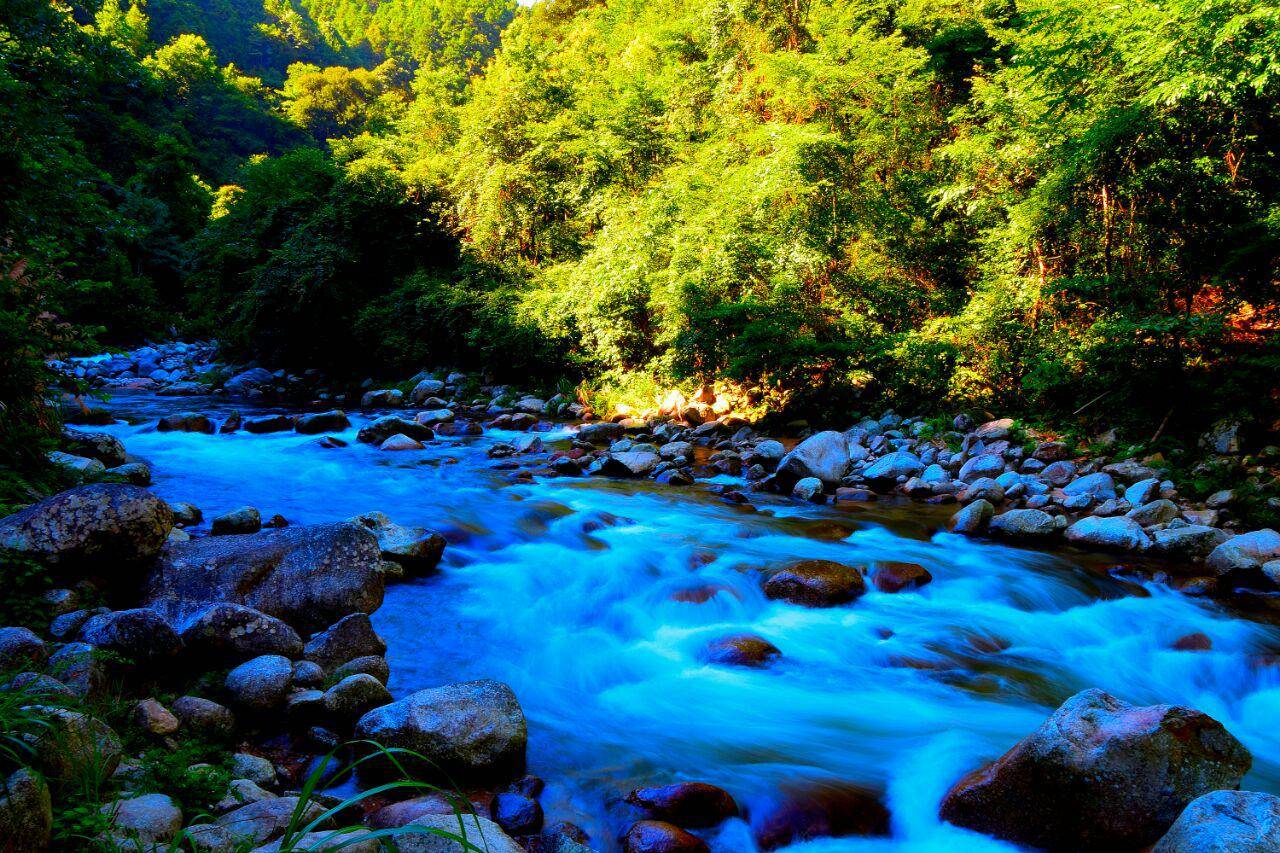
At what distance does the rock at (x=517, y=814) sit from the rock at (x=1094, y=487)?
7.60 meters

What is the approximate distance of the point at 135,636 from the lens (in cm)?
363

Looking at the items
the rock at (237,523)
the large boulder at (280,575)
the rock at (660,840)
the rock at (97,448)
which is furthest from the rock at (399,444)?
the rock at (660,840)

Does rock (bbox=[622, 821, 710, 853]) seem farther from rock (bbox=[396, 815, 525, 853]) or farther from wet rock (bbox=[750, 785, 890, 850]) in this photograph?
rock (bbox=[396, 815, 525, 853])

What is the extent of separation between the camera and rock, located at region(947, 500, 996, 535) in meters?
7.61

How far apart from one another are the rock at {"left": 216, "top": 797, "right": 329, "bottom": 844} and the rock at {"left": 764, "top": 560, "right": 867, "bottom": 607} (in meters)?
4.07

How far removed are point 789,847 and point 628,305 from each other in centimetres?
1260

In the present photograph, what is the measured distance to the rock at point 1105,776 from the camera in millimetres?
2846

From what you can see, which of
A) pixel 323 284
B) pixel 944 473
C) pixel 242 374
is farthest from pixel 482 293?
pixel 944 473

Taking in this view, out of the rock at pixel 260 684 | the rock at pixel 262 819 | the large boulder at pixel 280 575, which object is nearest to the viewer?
the rock at pixel 262 819

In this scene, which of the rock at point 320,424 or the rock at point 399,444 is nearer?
the rock at point 399,444

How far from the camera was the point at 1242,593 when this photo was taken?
19.2 feet

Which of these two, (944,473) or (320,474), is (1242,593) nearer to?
(944,473)

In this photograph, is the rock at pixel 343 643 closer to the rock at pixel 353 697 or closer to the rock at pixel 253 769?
the rock at pixel 353 697

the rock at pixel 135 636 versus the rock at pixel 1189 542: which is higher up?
the rock at pixel 135 636
